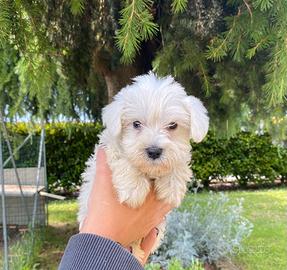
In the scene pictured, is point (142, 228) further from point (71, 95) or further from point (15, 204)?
point (15, 204)

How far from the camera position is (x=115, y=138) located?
2074 mm

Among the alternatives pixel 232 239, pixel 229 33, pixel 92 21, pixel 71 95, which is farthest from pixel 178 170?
pixel 232 239

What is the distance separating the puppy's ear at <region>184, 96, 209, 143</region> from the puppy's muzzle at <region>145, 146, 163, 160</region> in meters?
0.21

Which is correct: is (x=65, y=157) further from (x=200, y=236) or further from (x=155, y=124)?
(x=155, y=124)

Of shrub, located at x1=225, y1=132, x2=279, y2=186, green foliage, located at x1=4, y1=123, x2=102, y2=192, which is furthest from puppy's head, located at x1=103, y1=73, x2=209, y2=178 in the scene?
shrub, located at x1=225, y1=132, x2=279, y2=186

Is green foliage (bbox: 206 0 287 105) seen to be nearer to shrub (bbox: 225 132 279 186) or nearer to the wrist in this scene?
the wrist

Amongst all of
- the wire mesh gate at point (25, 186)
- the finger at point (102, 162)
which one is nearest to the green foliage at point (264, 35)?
the finger at point (102, 162)

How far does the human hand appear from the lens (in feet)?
6.24

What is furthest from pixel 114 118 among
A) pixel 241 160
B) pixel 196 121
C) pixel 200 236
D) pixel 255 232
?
pixel 241 160

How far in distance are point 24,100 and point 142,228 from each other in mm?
3863

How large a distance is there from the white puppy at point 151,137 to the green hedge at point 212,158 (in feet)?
24.1

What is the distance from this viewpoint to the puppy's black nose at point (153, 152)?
1.86 metres

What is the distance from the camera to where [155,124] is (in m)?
1.95

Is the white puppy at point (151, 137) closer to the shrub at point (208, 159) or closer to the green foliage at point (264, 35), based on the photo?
the green foliage at point (264, 35)
